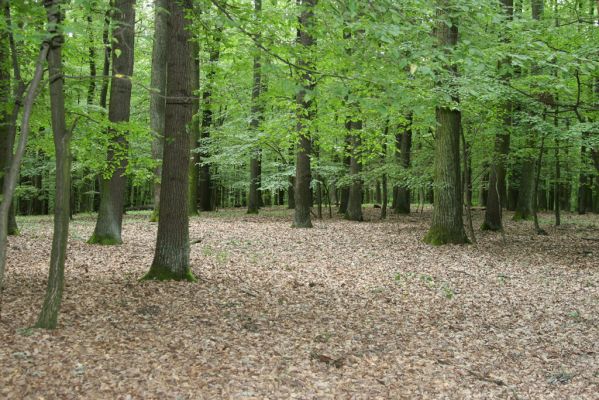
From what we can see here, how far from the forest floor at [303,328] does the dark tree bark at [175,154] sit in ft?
1.68

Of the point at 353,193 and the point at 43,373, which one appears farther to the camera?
the point at 353,193

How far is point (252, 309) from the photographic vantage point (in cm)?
665

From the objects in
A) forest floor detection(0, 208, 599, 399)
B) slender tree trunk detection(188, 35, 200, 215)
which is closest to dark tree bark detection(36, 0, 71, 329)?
forest floor detection(0, 208, 599, 399)

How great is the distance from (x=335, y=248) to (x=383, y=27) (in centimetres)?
811

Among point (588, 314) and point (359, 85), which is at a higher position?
point (359, 85)

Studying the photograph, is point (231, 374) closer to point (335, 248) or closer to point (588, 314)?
point (588, 314)

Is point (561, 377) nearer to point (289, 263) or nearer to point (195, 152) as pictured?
point (289, 263)

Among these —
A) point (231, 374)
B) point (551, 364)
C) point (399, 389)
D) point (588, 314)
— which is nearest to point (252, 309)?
point (231, 374)

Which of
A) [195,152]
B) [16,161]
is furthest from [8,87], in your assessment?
[195,152]

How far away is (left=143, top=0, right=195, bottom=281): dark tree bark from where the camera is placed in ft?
23.7

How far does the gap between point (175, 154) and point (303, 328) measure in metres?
3.31

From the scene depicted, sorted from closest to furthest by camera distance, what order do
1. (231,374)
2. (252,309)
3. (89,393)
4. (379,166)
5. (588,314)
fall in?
(89,393) → (231,374) → (252,309) → (588,314) → (379,166)

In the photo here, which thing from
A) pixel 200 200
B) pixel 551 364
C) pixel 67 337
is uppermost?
pixel 200 200

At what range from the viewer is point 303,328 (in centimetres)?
609
